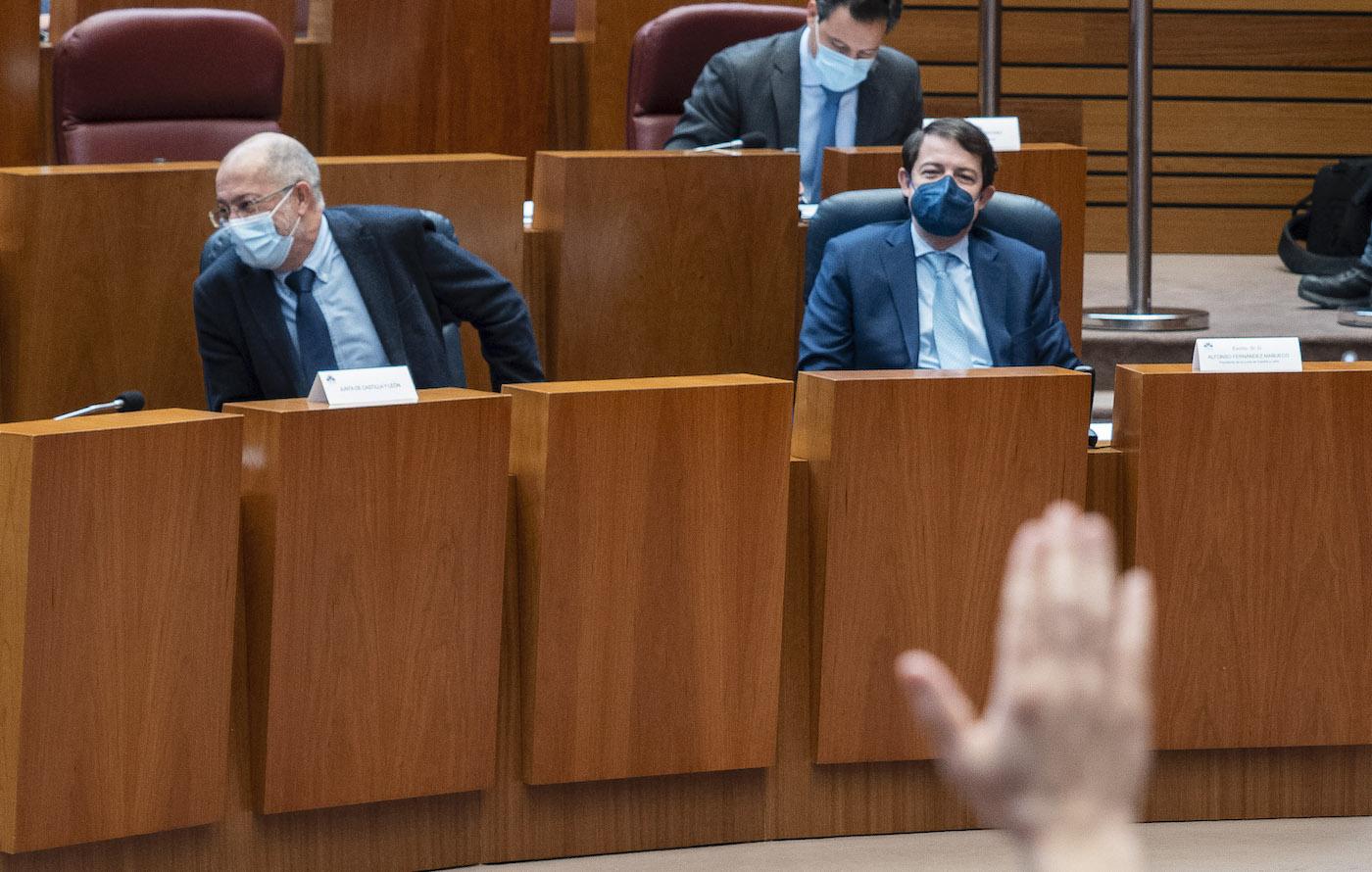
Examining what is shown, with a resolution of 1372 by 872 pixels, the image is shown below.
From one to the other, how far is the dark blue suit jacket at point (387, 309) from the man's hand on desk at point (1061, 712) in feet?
4.29

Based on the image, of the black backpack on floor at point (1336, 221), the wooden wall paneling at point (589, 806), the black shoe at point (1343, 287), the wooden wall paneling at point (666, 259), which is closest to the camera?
the wooden wall paneling at point (589, 806)

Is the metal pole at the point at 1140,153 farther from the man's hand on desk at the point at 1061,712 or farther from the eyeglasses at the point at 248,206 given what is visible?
the man's hand on desk at the point at 1061,712

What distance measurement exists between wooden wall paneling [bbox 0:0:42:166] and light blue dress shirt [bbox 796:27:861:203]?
81 cm

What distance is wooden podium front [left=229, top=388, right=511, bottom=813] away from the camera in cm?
143

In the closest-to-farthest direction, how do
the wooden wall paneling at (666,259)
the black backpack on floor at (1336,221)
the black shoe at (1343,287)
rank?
the wooden wall paneling at (666,259), the black shoe at (1343,287), the black backpack on floor at (1336,221)

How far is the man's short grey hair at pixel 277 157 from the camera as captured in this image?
1722mm

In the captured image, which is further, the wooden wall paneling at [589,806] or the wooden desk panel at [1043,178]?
the wooden desk panel at [1043,178]

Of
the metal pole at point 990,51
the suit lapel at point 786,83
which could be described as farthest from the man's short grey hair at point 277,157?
the metal pole at point 990,51

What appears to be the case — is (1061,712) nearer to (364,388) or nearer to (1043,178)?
(364,388)

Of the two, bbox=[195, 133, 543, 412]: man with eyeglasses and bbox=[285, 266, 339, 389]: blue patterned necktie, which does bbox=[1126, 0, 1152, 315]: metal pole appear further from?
bbox=[285, 266, 339, 389]: blue patterned necktie

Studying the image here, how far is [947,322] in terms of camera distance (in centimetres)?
191

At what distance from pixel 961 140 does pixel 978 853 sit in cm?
63

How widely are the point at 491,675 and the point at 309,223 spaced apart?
0.44m

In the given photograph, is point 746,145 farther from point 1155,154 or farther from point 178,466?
point 1155,154
